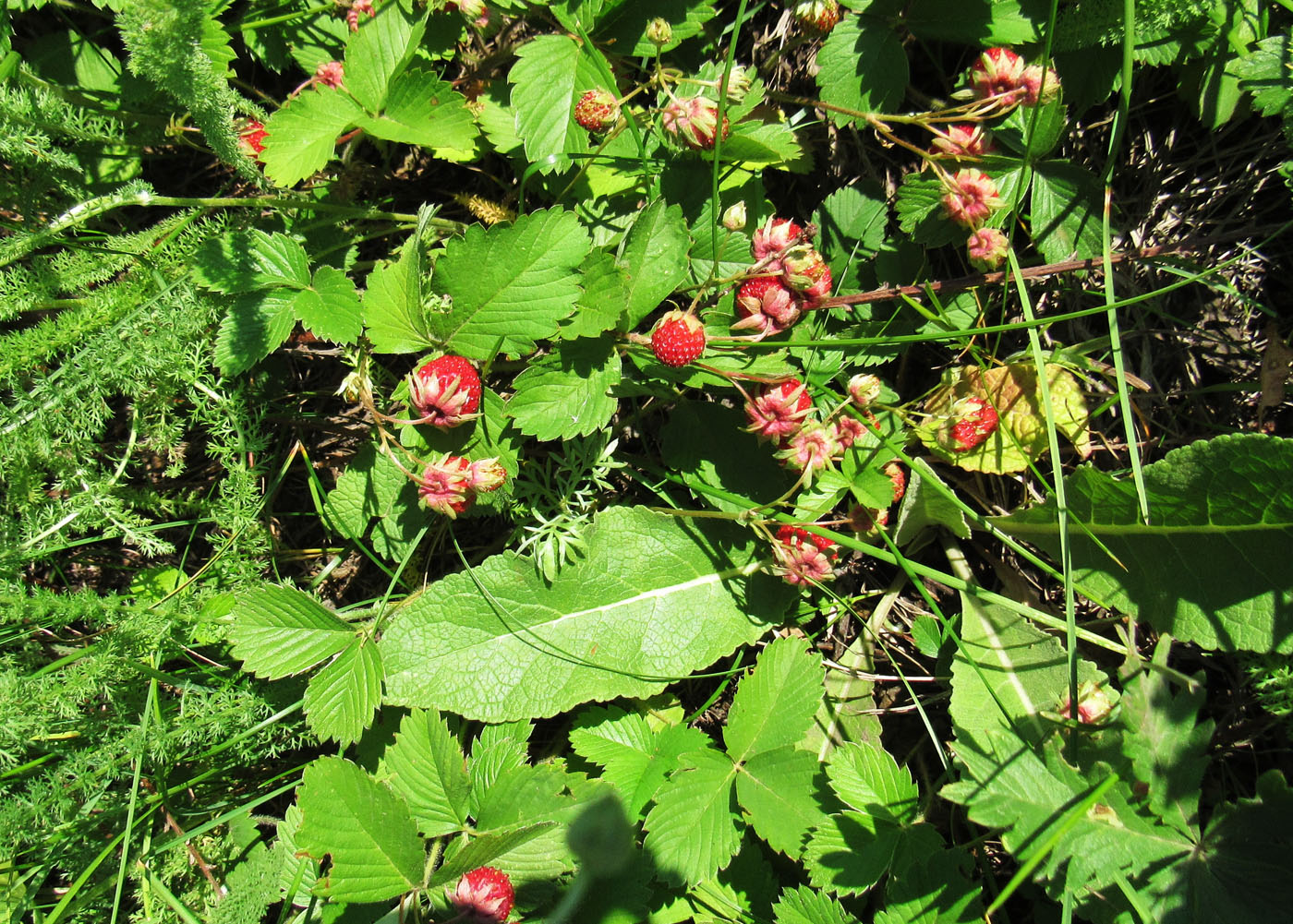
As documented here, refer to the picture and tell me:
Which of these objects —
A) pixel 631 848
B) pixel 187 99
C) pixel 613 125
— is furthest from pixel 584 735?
pixel 187 99

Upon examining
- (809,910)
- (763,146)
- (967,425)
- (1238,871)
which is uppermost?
(763,146)

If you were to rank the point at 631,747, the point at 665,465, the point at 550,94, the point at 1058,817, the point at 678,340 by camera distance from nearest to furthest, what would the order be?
the point at 1058,817, the point at 678,340, the point at 550,94, the point at 631,747, the point at 665,465

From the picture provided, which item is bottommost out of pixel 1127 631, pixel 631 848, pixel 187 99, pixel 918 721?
pixel 918 721

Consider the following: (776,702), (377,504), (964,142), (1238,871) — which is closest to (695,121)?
(964,142)

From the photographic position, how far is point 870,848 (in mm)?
2121

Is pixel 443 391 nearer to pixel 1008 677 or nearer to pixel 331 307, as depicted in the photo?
pixel 331 307

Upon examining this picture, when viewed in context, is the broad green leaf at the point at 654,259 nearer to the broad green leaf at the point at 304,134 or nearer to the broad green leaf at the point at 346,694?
the broad green leaf at the point at 304,134

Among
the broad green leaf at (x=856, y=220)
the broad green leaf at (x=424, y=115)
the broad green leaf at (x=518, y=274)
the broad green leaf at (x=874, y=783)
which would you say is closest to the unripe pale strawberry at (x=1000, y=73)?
the broad green leaf at (x=856, y=220)

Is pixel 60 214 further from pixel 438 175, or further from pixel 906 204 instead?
pixel 906 204

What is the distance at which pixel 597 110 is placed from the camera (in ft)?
7.01

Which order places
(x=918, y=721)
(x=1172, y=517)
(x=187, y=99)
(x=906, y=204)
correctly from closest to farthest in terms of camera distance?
(x=187, y=99) → (x=1172, y=517) → (x=906, y=204) → (x=918, y=721)

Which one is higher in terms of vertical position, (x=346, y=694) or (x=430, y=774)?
(x=346, y=694)

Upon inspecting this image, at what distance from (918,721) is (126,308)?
255 cm

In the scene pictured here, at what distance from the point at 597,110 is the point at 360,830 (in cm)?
190
